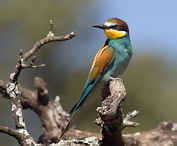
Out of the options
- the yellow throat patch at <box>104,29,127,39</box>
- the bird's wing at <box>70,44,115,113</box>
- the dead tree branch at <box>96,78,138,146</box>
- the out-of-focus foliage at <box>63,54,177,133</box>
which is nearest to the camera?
the dead tree branch at <box>96,78,138,146</box>

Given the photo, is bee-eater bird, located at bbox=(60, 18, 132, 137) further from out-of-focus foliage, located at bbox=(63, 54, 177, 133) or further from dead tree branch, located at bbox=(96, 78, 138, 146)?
out-of-focus foliage, located at bbox=(63, 54, 177, 133)

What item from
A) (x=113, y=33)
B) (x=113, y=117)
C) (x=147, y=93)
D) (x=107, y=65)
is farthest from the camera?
(x=147, y=93)

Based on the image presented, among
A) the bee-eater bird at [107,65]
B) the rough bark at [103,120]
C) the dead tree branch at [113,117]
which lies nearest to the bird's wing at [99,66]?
the bee-eater bird at [107,65]

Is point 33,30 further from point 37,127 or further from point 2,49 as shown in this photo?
point 37,127

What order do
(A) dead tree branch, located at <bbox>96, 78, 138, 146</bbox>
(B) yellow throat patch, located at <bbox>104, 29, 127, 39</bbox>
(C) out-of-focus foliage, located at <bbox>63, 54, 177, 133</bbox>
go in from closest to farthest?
1. (A) dead tree branch, located at <bbox>96, 78, 138, 146</bbox>
2. (B) yellow throat patch, located at <bbox>104, 29, 127, 39</bbox>
3. (C) out-of-focus foliage, located at <bbox>63, 54, 177, 133</bbox>

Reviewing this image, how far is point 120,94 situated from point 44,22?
7128mm

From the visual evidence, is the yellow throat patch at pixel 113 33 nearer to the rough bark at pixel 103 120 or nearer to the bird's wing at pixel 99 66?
the bird's wing at pixel 99 66

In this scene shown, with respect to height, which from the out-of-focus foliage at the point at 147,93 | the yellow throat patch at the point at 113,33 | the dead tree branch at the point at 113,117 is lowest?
the dead tree branch at the point at 113,117

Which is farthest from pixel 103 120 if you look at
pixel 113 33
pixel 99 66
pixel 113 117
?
pixel 113 33

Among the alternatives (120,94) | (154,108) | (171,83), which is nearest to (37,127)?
(154,108)

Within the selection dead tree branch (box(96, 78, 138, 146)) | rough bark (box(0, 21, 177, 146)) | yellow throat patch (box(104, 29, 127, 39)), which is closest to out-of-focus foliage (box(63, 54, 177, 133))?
rough bark (box(0, 21, 177, 146))

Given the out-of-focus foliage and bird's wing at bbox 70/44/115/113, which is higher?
the out-of-focus foliage

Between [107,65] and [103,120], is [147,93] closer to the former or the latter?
[107,65]

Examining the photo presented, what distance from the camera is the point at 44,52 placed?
9.02 meters
